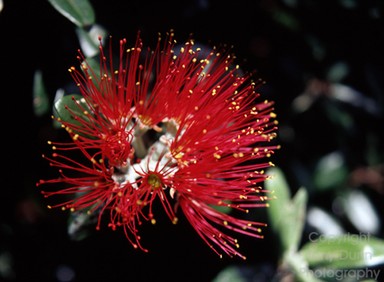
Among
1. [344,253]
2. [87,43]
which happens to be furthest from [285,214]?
[87,43]

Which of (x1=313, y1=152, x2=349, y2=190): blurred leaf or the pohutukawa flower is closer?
the pohutukawa flower

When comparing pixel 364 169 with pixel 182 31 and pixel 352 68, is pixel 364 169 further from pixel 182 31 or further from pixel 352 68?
pixel 182 31

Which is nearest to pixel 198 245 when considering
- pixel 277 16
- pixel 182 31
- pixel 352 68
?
pixel 182 31

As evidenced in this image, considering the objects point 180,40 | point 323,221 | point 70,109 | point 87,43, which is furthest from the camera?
point 323,221

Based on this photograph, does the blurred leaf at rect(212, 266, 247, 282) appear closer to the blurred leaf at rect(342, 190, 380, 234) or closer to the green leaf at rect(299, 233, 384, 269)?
the green leaf at rect(299, 233, 384, 269)

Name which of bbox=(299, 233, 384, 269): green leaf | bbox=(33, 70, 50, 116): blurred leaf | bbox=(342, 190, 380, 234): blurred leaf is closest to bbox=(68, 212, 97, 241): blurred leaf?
bbox=(33, 70, 50, 116): blurred leaf

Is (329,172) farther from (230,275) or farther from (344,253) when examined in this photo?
(230,275)
